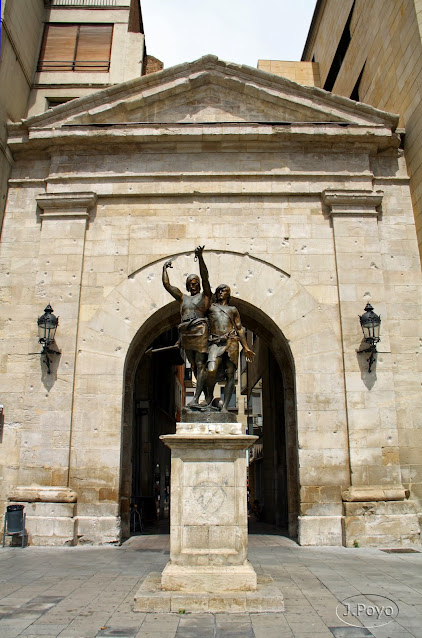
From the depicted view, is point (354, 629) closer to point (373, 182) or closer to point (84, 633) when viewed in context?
point (84, 633)

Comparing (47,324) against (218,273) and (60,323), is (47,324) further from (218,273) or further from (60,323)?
(218,273)

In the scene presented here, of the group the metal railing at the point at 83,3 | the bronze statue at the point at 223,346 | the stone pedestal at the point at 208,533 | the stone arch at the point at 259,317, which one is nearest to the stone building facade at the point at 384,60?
the stone arch at the point at 259,317

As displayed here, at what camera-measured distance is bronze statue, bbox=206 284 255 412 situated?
23.3ft

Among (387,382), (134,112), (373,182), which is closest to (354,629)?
(387,382)

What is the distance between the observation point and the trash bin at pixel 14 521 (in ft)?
31.3

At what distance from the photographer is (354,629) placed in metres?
4.79

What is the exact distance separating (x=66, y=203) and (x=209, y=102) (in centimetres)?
446

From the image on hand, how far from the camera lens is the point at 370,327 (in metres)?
10.7

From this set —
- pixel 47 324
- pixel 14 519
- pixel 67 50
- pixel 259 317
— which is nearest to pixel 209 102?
pixel 259 317

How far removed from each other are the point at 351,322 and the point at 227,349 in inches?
194

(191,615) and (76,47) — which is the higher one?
(76,47)

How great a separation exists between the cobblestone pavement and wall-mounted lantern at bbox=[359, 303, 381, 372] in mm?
3803

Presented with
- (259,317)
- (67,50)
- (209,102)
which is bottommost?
(259,317)

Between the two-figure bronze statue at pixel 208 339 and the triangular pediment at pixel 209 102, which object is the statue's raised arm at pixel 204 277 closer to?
the two-figure bronze statue at pixel 208 339
